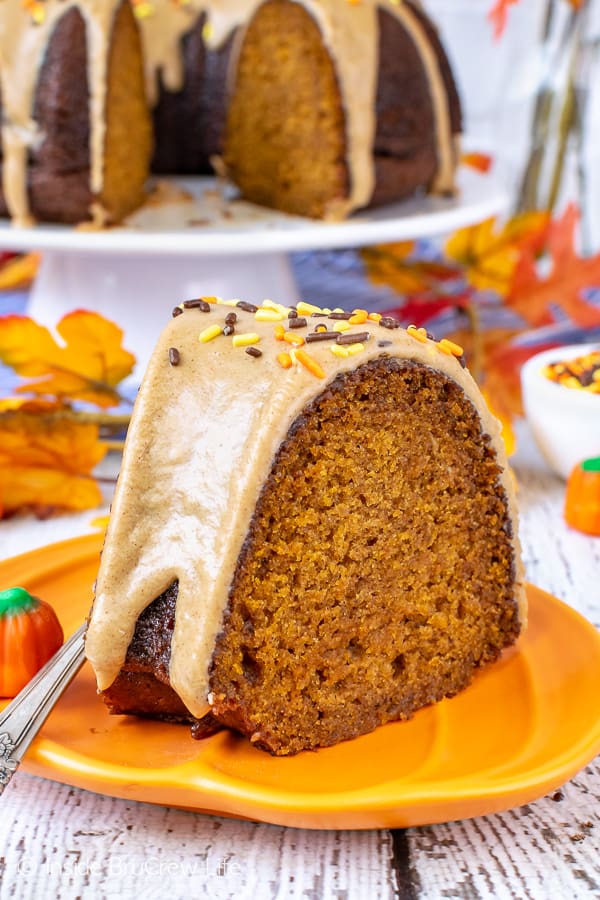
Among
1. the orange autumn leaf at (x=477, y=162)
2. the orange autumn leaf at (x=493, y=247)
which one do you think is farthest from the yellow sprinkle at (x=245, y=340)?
the orange autumn leaf at (x=477, y=162)

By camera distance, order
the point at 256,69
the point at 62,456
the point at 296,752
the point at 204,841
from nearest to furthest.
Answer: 1. the point at 204,841
2. the point at 296,752
3. the point at 62,456
4. the point at 256,69

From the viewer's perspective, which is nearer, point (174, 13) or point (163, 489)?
point (163, 489)

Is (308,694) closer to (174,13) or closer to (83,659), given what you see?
(83,659)

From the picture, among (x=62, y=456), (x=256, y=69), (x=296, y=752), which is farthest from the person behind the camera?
(x=256, y=69)

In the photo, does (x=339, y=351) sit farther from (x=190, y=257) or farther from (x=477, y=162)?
(x=477, y=162)

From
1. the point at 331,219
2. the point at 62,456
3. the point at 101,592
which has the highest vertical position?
the point at 101,592

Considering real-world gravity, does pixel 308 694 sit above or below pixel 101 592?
below

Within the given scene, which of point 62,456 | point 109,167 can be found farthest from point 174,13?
point 62,456
